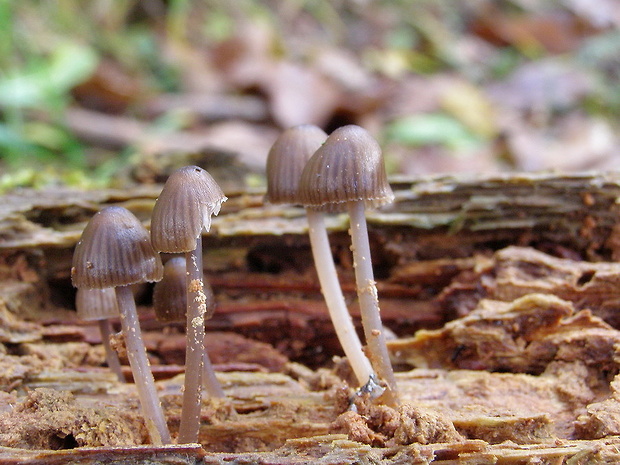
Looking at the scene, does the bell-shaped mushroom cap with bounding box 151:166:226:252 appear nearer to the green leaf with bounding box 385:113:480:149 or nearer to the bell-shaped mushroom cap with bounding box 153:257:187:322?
the bell-shaped mushroom cap with bounding box 153:257:187:322

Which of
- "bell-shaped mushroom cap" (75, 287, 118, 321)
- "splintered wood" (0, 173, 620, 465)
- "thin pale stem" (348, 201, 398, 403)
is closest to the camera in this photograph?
"splintered wood" (0, 173, 620, 465)

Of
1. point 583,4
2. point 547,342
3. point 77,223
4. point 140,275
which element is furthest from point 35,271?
point 583,4

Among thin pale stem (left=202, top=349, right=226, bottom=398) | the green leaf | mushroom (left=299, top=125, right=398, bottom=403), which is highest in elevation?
the green leaf

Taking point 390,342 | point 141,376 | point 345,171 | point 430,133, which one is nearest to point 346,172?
point 345,171

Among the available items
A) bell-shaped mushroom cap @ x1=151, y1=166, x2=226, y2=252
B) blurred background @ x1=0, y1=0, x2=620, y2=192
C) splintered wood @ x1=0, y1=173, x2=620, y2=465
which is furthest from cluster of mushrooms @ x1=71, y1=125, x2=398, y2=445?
blurred background @ x1=0, y1=0, x2=620, y2=192

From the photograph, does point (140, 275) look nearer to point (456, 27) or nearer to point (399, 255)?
point (399, 255)

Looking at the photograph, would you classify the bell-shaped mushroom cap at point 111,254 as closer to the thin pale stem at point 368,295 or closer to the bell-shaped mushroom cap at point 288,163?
the bell-shaped mushroom cap at point 288,163

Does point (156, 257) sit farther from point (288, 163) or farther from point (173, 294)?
point (288, 163)
